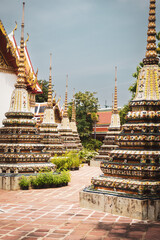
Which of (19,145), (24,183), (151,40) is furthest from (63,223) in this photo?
(19,145)

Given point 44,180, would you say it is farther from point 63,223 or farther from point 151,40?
point 151,40

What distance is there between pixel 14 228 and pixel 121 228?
5.79 ft

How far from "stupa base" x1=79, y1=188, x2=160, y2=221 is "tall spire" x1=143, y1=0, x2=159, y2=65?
3.11 metres

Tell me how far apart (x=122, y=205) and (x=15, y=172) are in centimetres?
483

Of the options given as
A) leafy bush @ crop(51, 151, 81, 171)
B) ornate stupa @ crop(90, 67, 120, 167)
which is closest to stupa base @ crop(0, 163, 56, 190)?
leafy bush @ crop(51, 151, 81, 171)

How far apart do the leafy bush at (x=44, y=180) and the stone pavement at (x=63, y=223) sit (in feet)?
5.83

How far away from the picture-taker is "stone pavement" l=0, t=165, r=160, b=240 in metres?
4.73

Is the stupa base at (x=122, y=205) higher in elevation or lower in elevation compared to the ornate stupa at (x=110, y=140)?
lower

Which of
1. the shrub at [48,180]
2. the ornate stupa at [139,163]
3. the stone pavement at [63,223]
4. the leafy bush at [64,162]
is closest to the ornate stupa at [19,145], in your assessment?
the shrub at [48,180]

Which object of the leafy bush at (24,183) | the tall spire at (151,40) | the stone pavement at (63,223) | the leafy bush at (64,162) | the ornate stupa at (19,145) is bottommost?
the stone pavement at (63,223)

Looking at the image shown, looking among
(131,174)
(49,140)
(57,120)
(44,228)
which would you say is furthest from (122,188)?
(57,120)

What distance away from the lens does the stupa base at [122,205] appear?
5590mm

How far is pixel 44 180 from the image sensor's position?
9.41 m

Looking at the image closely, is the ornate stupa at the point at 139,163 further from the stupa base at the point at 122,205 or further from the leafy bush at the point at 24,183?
the leafy bush at the point at 24,183
